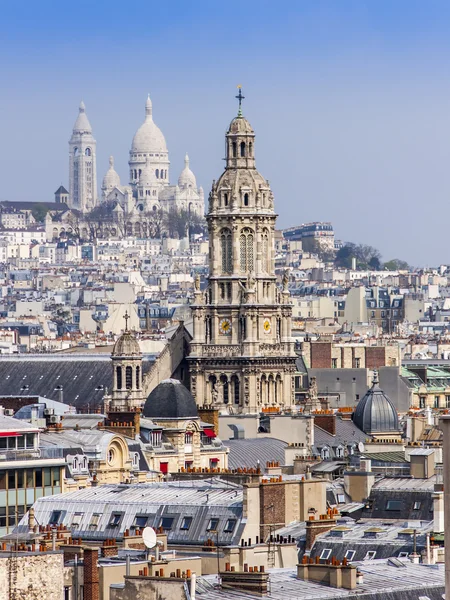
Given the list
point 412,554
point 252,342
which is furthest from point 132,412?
point 412,554

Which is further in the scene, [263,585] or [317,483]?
[317,483]

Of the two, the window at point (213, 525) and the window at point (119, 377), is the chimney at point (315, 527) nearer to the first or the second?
the window at point (213, 525)

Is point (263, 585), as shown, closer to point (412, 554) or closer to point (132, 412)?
point (412, 554)

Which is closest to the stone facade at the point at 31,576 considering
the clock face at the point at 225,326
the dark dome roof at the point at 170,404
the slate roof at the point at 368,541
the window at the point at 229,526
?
the slate roof at the point at 368,541

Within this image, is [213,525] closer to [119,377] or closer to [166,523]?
[166,523]

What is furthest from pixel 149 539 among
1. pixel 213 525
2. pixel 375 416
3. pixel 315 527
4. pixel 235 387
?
pixel 235 387

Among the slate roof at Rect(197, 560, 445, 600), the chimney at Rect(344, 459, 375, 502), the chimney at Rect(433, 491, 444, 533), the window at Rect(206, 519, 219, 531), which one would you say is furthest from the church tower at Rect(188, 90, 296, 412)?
the slate roof at Rect(197, 560, 445, 600)
